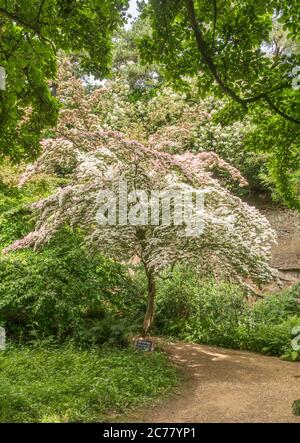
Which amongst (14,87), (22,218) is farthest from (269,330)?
(14,87)

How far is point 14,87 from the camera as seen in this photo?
4387 mm

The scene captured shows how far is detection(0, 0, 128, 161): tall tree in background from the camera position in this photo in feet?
13.2

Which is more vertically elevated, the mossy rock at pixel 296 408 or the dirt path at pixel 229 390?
the mossy rock at pixel 296 408

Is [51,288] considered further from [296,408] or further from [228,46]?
[228,46]

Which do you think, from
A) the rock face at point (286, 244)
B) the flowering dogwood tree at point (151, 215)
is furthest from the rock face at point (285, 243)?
the flowering dogwood tree at point (151, 215)

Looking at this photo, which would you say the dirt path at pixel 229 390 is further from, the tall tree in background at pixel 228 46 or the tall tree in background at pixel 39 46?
the tall tree in background at pixel 39 46

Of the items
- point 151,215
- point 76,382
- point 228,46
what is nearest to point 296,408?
point 76,382

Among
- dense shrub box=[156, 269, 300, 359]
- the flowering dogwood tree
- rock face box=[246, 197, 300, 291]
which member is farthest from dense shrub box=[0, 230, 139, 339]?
rock face box=[246, 197, 300, 291]

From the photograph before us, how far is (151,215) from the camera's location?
667 cm

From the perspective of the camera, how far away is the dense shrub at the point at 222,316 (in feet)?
30.1

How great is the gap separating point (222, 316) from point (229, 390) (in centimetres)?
421

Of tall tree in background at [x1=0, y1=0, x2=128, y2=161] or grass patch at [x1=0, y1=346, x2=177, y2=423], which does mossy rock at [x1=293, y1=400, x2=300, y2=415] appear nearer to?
grass patch at [x1=0, y1=346, x2=177, y2=423]

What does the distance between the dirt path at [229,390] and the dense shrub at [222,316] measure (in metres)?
0.86

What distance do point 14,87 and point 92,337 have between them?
4843 millimetres
